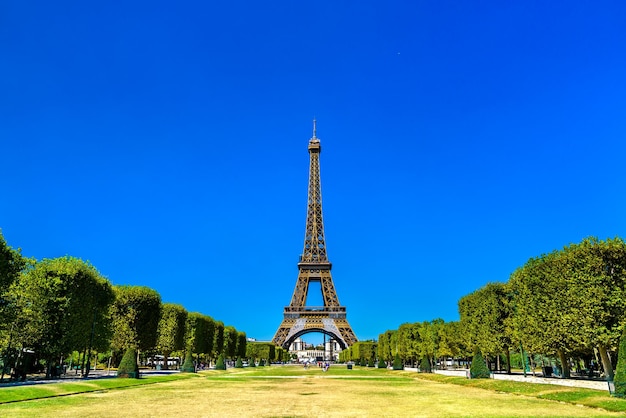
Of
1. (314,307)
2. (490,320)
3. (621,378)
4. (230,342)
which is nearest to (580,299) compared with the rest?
(621,378)

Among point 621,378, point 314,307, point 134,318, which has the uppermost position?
point 314,307

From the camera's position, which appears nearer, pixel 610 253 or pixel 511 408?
pixel 511 408

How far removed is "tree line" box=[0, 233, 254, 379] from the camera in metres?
37.2

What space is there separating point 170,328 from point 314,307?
56360mm

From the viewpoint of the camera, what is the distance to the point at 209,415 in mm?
17469

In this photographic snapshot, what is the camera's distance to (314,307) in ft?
380

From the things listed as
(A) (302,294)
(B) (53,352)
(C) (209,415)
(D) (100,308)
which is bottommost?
(C) (209,415)

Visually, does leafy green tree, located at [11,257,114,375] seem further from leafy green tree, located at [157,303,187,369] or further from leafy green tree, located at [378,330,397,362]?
leafy green tree, located at [378,330,397,362]

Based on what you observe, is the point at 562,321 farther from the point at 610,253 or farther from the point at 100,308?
the point at 100,308

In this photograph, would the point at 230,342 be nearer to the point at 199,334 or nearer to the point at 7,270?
the point at 199,334

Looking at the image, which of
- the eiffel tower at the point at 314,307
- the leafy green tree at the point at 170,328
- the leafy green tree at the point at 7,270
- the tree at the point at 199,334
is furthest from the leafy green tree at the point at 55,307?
the eiffel tower at the point at 314,307

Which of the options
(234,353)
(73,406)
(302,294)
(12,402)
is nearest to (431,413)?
Result: (73,406)

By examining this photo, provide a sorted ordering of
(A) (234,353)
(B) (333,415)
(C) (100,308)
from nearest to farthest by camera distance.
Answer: (B) (333,415), (C) (100,308), (A) (234,353)

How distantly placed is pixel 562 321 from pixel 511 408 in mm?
14144
